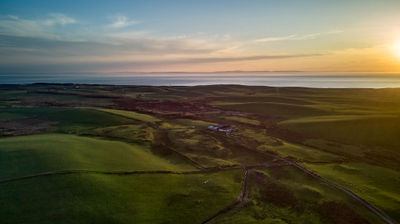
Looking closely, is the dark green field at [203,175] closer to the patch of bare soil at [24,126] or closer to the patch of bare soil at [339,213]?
the patch of bare soil at [339,213]

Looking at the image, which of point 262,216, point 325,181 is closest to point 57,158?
point 262,216

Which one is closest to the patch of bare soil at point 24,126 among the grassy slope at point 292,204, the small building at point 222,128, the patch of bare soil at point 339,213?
the small building at point 222,128

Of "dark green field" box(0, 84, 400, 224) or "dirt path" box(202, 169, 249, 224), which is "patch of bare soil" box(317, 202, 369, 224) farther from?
"dirt path" box(202, 169, 249, 224)

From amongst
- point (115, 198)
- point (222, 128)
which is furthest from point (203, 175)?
point (222, 128)

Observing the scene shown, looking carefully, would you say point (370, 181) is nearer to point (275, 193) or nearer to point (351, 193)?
point (351, 193)

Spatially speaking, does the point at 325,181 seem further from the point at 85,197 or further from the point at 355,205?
the point at 85,197

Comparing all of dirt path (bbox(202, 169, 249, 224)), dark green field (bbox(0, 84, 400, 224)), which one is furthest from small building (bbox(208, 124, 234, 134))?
dirt path (bbox(202, 169, 249, 224))
